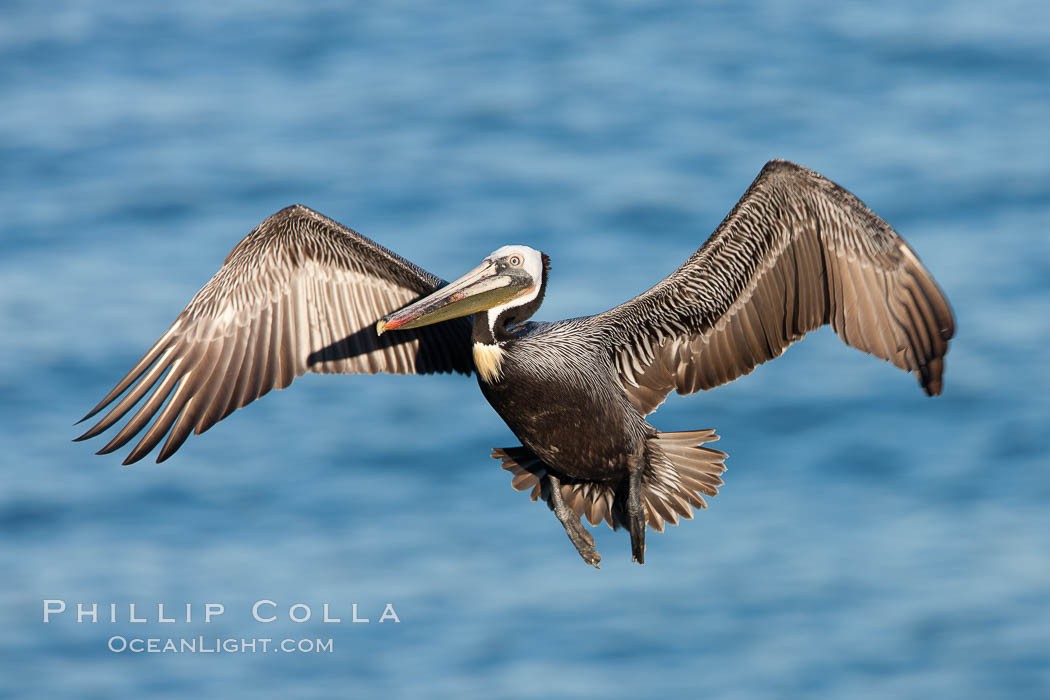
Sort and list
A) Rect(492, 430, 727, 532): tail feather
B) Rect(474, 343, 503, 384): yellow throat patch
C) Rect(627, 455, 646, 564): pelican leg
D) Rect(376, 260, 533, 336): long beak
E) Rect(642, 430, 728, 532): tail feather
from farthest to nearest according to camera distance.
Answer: Rect(642, 430, 728, 532): tail feather
Rect(492, 430, 727, 532): tail feather
Rect(627, 455, 646, 564): pelican leg
Rect(376, 260, 533, 336): long beak
Rect(474, 343, 503, 384): yellow throat patch

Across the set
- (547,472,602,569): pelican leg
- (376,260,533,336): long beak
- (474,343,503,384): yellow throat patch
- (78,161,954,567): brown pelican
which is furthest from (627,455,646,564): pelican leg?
(376,260,533,336): long beak

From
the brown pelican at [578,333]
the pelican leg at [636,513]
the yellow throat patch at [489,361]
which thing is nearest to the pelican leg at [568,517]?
the brown pelican at [578,333]

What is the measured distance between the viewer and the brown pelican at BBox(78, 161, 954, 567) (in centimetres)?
810

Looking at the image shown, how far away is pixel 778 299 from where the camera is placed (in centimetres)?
877

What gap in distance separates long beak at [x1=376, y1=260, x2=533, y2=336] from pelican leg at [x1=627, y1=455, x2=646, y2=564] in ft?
4.08

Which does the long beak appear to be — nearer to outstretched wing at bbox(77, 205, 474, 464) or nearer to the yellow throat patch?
the yellow throat patch

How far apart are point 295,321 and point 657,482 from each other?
2.50m

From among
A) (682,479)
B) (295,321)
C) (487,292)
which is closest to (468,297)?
(487,292)

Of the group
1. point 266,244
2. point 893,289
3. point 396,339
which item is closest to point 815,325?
point 893,289

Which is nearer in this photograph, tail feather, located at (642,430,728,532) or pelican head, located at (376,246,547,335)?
pelican head, located at (376,246,547,335)

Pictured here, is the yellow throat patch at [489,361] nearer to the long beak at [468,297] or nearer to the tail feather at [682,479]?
the long beak at [468,297]

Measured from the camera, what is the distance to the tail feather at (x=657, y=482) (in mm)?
8719

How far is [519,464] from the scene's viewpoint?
8758mm

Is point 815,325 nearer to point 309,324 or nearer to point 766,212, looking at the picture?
point 766,212
